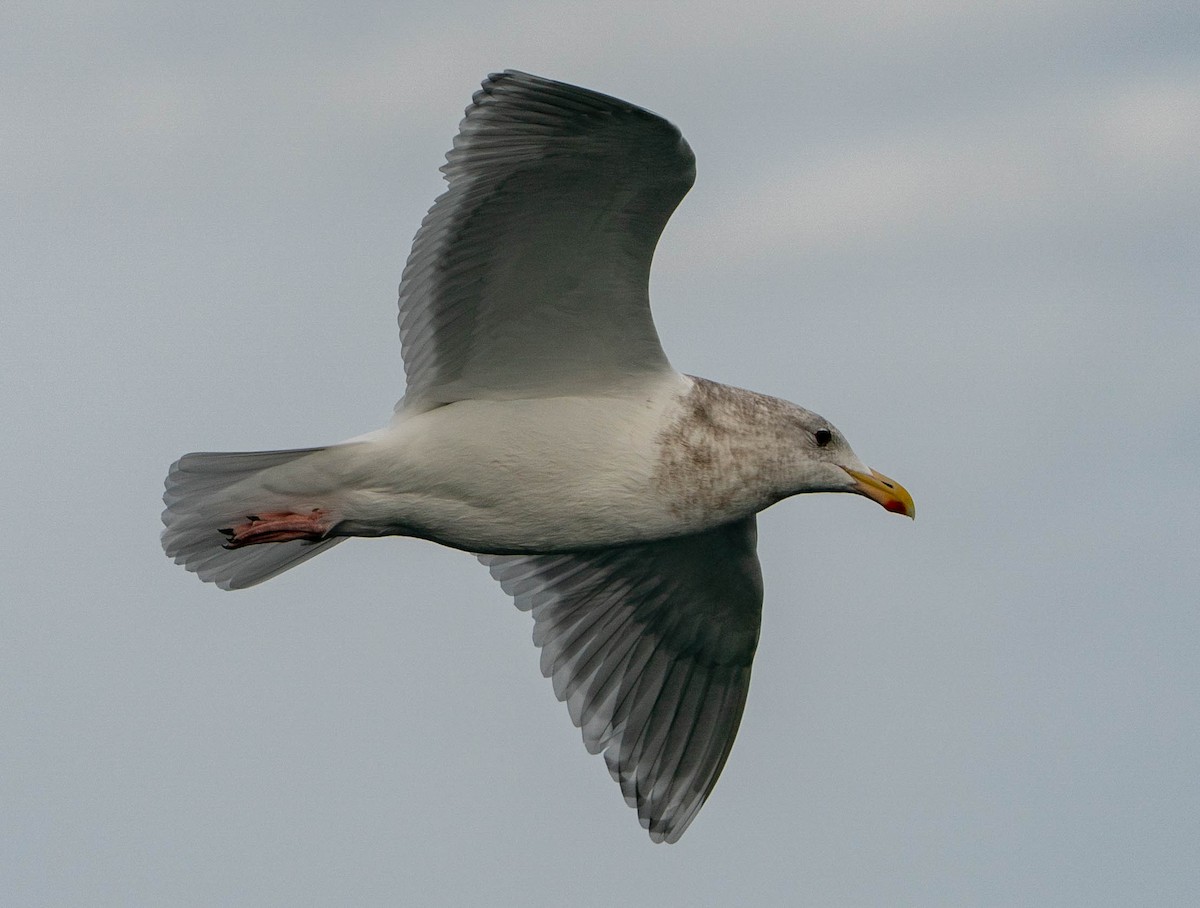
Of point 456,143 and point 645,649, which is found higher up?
point 456,143

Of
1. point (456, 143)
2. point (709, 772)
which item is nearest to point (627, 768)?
point (709, 772)

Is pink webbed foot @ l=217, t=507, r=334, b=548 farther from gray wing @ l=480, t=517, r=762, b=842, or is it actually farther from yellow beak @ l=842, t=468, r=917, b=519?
yellow beak @ l=842, t=468, r=917, b=519

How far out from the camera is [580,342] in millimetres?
9117

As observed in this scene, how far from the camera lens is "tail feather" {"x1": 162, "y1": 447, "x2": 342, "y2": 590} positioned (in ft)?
30.5

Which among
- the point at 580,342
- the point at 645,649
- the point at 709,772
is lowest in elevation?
the point at 709,772

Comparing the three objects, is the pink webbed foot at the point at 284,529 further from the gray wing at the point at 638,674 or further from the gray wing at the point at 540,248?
the gray wing at the point at 638,674

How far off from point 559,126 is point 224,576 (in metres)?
3.20

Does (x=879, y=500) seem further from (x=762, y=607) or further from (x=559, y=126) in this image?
(x=559, y=126)

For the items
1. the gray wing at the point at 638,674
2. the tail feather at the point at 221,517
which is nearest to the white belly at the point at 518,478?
the tail feather at the point at 221,517

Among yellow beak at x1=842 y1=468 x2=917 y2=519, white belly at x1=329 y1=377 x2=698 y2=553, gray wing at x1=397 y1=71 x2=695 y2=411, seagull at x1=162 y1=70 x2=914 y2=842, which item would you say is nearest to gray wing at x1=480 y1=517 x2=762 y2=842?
seagull at x1=162 y1=70 x2=914 y2=842

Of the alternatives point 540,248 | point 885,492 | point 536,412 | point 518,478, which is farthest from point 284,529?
point 885,492

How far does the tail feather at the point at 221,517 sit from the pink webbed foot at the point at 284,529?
11cm

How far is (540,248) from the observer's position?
28.7 feet

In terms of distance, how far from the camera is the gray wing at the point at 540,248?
27.1 feet
